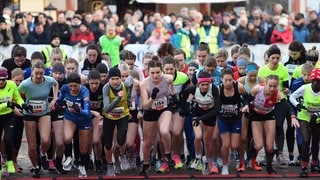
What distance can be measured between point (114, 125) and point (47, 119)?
3.21 feet

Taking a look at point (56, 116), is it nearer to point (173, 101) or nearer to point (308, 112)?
point (173, 101)

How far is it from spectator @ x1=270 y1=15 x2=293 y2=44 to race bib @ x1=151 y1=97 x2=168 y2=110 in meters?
10.0

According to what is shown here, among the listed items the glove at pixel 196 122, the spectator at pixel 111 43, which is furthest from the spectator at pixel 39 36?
the glove at pixel 196 122

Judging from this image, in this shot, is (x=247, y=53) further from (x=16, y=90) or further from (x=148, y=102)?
(x=16, y=90)

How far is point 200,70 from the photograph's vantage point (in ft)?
40.8

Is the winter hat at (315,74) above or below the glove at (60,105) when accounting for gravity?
above

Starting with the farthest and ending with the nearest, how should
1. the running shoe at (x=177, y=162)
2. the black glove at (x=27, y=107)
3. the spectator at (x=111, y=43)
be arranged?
the spectator at (x=111, y=43) → the running shoe at (x=177, y=162) → the black glove at (x=27, y=107)

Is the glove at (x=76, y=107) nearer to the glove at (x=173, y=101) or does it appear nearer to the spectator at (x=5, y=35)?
the glove at (x=173, y=101)

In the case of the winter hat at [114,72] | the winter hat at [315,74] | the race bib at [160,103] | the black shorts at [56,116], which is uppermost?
the winter hat at [114,72]

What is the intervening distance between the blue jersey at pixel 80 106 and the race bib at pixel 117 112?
317mm

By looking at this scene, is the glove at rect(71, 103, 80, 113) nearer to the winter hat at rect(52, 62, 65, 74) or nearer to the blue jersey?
the blue jersey

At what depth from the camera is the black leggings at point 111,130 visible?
472 inches

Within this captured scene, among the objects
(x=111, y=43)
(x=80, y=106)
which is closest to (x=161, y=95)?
(x=80, y=106)

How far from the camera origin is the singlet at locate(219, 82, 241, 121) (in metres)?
12.1
